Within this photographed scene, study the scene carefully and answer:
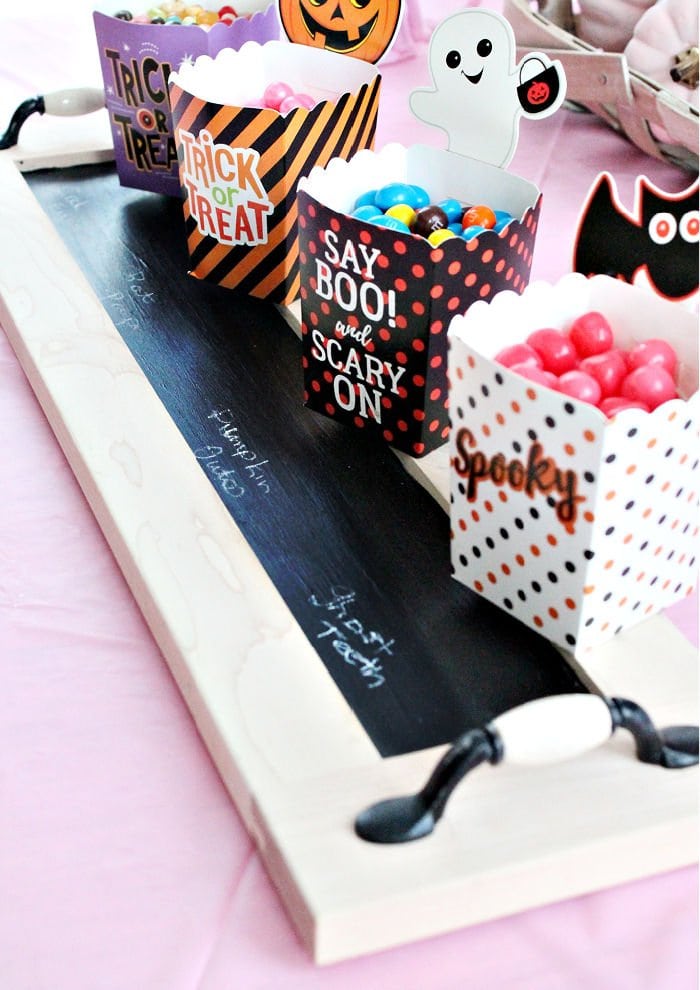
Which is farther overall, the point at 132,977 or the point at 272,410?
the point at 272,410

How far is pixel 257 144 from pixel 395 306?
0.81 ft

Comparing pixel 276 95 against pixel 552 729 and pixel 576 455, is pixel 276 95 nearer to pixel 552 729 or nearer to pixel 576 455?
pixel 576 455

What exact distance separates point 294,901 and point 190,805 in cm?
10

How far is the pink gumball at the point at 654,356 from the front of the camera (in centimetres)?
63

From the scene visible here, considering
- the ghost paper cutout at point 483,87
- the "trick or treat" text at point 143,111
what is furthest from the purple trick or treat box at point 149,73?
the ghost paper cutout at point 483,87

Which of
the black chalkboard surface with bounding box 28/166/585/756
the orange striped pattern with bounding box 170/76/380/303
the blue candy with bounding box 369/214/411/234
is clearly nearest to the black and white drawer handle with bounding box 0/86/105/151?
the black chalkboard surface with bounding box 28/166/585/756

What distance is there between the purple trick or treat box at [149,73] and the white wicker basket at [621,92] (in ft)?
1.15

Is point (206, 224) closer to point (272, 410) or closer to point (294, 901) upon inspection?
point (272, 410)

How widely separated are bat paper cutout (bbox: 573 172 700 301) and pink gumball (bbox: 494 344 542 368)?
10 cm

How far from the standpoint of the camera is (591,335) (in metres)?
0.66

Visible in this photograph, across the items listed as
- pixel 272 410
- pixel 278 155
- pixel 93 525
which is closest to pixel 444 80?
pixel 278 155

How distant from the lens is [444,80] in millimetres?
827

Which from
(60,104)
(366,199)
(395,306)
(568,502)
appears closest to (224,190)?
(366,199)

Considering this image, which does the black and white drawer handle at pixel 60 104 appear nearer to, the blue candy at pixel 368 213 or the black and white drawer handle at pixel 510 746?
the blue candy at pixel 368 213
